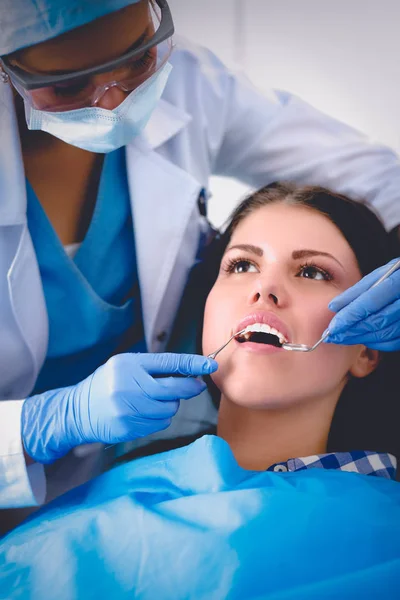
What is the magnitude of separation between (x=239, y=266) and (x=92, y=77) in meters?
0.45

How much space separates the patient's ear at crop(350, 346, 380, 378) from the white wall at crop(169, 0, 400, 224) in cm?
61

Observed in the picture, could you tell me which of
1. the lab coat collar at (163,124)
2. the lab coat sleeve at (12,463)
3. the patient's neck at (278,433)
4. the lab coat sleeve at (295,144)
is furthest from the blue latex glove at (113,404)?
the lab coat sleeve at (295,144)

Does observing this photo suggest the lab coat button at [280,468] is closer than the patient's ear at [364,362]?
Yes

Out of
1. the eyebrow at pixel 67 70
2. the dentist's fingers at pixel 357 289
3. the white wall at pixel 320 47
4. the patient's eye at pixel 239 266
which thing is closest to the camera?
the eyebrow at pixel 67 70

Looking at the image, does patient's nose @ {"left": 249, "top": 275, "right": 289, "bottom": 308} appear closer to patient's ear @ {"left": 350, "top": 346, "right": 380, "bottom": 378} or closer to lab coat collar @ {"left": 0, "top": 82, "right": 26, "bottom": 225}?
patient's ear @ {"left": 350, "top": 346, "right": 380, "bottom": 378}

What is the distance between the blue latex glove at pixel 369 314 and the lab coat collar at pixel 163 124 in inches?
22.1

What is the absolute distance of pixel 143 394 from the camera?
950 mm

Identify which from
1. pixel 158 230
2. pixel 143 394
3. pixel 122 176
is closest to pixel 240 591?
pixel 143 394

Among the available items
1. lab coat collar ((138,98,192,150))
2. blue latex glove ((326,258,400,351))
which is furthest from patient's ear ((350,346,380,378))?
lab coat collar ((138,98,192,150))

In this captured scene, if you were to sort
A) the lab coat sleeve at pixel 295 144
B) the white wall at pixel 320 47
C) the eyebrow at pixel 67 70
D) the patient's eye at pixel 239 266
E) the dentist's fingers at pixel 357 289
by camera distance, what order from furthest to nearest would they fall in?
the lab coat sleeve at pixel 295 144
the white wall at pixel 320 47
the patient's eye at pixel 239 266
the dentist's fingers at pixel 357 289
the eyebrow at pixel 67 70

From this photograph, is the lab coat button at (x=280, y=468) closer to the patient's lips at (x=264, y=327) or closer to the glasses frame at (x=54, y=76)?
the patient's lips at (x=264, y=327)

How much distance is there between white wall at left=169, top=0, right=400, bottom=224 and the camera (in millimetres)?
1242

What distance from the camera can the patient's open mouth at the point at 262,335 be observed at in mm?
956

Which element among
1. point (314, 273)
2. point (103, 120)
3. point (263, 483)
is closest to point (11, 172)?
point (103, 120)
